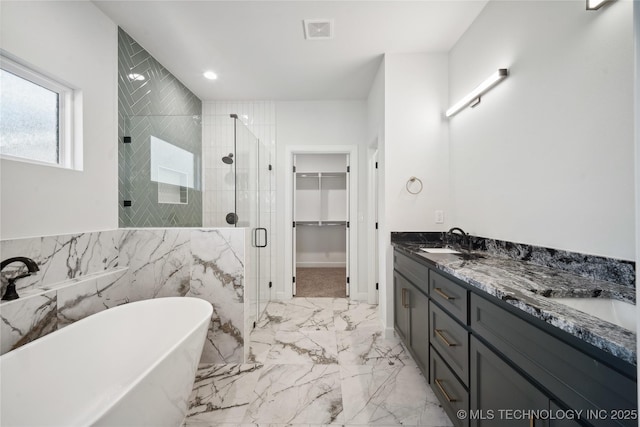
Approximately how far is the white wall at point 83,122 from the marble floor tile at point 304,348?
171 centimetres

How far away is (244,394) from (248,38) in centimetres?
280

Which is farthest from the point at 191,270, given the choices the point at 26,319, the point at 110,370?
the point at 26,319

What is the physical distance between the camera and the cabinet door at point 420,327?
165 centimetres

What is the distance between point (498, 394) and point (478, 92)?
6.17 ft

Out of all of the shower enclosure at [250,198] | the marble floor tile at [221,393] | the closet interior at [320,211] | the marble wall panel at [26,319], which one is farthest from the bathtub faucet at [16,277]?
the closet interior at [320,211]

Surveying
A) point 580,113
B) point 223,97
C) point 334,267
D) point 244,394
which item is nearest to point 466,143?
point 580,113

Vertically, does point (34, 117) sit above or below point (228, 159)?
above

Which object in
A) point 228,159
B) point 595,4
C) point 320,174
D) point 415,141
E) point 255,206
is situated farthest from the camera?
point 320,174

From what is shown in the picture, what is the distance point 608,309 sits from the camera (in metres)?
0.95

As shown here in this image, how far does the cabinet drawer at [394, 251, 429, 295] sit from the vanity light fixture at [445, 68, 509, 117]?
1324 millimetres

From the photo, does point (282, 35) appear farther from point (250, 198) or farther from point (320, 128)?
point (250, 198)

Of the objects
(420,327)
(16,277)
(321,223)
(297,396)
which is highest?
(321,223)

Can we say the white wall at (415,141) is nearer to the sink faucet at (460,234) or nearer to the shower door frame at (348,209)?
the sink faucet at (460,234)

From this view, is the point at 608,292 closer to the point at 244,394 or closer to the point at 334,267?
the point at 244,394
